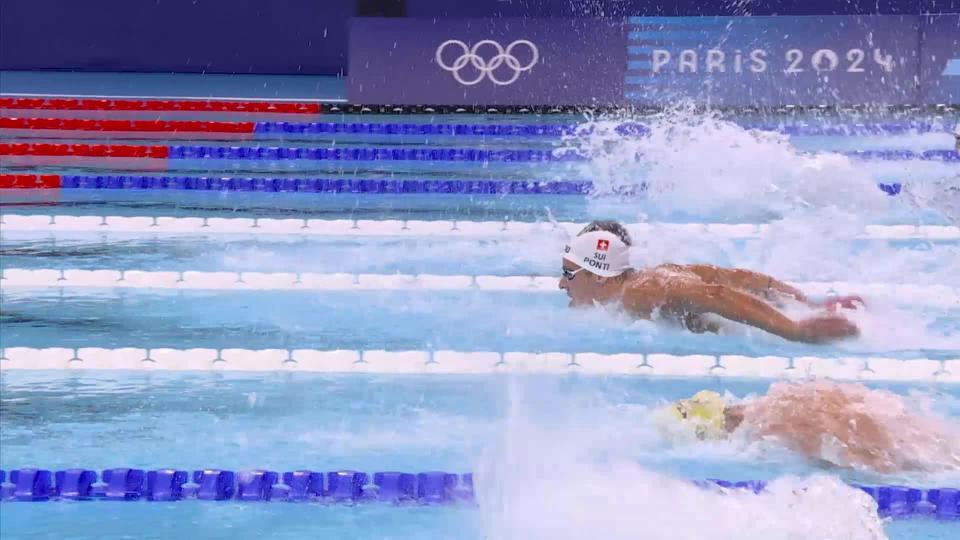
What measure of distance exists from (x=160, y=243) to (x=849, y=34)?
522 centimetres

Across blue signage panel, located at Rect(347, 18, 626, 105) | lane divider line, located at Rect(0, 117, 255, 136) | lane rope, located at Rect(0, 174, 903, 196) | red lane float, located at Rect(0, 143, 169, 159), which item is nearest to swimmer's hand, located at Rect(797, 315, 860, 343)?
lane rope, located at Rect(0, 174, 903, 196)

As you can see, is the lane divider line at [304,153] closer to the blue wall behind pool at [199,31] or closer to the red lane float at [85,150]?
the red lane float at [85,150]

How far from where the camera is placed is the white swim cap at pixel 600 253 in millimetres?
4338

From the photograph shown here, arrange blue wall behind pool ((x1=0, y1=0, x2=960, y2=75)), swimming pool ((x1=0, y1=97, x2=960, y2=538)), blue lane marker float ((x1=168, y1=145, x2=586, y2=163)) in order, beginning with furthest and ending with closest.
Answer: blue wall behind pool ((x1=0, y1=0, x2=960, y2=75))
blue lane marker float ((x1=168, y1=145, x2=586, y2=163))
swimming pool ((x1=0, y1=97, x2=960, y2=538))

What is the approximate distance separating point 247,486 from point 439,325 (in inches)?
62.8

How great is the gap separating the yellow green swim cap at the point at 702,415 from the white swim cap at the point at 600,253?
101 cm

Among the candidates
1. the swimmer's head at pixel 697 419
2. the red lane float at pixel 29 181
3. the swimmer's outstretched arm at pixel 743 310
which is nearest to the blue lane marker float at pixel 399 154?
the red lane float at pixel 29 181

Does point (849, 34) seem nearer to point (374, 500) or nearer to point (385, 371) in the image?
point (385, 371)

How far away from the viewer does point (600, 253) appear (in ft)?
14.3

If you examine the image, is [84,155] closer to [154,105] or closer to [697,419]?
[154,105]

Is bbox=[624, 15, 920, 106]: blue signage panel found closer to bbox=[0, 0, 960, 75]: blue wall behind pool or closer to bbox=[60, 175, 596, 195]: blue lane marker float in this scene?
bbox=[60, 175, 596, 195]: blue lane marker float

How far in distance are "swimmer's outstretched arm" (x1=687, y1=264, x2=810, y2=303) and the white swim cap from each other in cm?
22

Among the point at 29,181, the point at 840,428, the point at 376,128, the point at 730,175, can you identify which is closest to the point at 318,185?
the point at 29,181

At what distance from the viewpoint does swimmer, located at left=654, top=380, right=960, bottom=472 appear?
123 inches
